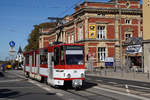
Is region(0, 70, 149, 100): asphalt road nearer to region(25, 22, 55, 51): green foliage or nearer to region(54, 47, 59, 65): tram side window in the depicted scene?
region(54, 47, 59, 65): tram side window

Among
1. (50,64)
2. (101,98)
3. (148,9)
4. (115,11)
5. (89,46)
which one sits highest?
(115,11)

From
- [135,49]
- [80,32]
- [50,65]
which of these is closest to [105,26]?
→ [80,32]

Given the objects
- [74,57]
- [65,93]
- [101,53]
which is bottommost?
[65,93]

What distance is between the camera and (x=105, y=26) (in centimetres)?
5422

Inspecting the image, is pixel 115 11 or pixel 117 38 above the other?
pixel 115 11

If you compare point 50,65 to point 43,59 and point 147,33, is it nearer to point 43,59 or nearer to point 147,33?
point 43,59

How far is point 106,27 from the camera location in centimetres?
5412

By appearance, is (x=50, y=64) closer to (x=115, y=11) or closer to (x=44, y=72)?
(x=44, y=72)

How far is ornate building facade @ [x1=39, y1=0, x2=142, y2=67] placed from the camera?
52656 mm

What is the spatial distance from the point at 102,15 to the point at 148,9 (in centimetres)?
1868

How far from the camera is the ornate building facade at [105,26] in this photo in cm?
5266

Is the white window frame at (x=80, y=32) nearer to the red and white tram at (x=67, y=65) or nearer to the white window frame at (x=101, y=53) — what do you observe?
the white window frame at (x=101, y=53)

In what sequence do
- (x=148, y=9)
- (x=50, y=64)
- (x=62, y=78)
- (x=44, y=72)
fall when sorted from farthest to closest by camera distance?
(x=148, y=9) → (x=44, y=72) → (x=50, y=64) → (x=62, y=78)

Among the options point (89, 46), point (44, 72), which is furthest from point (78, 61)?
point (89, 46)
